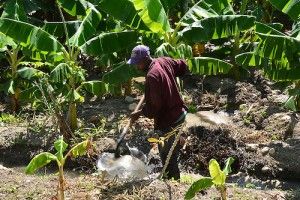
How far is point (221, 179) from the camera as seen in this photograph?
155 inches

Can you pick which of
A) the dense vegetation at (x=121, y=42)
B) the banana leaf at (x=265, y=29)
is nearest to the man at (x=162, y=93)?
the dense vegetation at (x=121, y=42)

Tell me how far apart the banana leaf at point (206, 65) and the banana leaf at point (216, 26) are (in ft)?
1.33

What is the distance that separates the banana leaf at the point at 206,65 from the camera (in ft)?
23.7

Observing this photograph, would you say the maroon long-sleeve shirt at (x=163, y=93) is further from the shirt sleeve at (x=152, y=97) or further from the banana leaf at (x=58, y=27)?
the banana leaf at (x=58, y=27)

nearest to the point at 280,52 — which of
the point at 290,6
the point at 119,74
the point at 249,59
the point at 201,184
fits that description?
the point at 290,6

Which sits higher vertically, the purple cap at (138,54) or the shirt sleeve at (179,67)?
the purple cap at (138,54)

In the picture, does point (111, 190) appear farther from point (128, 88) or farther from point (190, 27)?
point (128, 88)

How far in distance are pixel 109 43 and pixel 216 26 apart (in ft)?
4.85

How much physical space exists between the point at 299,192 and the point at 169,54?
103 inches

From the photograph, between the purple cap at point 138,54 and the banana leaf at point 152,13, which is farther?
the banana leaf at point 152,13

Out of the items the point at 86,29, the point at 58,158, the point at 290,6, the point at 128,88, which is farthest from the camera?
the point at 128,88

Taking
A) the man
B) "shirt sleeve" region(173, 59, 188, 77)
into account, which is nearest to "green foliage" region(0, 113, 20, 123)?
the man

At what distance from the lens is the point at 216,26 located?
6906 millimetres

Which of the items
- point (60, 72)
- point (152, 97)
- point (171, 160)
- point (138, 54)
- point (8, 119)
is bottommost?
point (8, 119)
